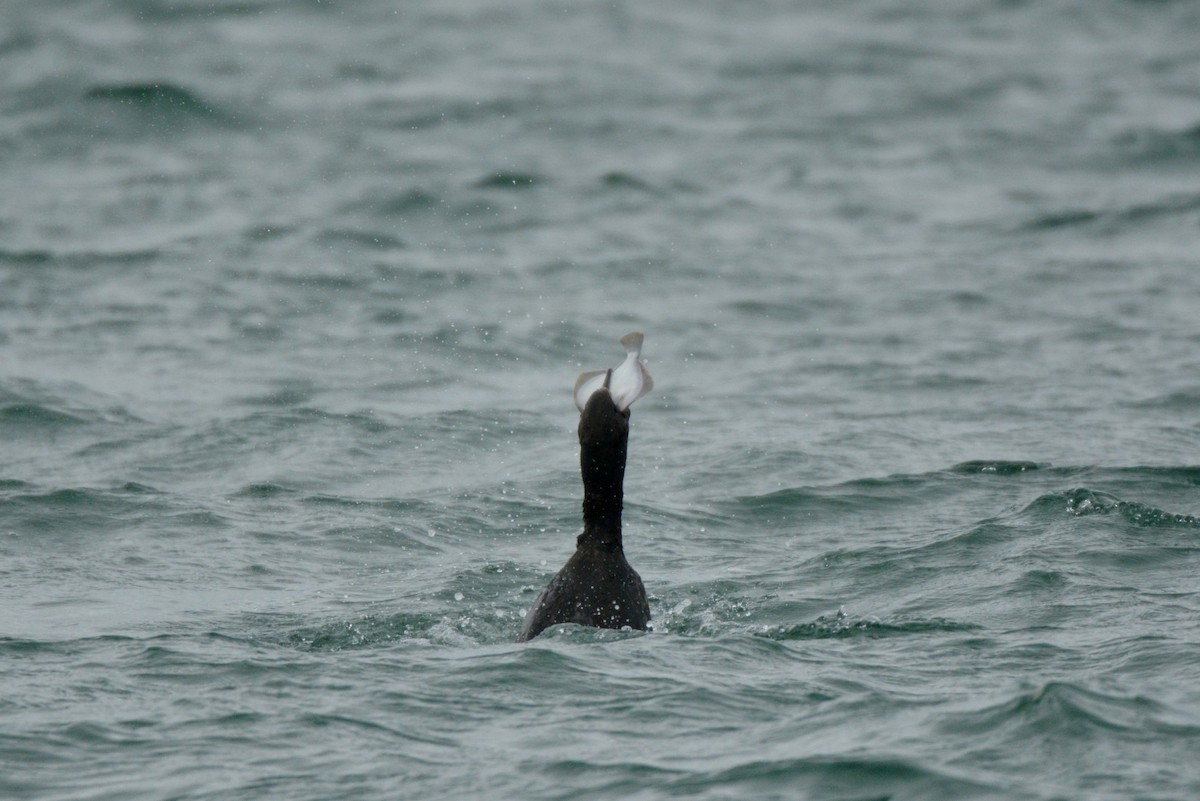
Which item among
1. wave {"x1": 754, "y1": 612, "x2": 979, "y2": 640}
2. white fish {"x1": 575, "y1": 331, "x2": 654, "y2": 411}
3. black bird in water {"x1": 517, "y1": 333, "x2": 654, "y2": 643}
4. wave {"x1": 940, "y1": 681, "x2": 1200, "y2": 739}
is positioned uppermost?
white fish {"x1": 575, "y1": 331, "x2": 654, "y2": 411}

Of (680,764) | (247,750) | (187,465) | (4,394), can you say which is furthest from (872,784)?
(4,394)

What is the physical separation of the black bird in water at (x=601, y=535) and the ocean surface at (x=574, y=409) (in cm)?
17

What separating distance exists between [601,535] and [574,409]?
577 cm

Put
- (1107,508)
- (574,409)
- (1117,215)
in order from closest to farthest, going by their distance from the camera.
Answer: (1107,508)
(574,409)
(1117,215)

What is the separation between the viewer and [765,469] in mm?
11273

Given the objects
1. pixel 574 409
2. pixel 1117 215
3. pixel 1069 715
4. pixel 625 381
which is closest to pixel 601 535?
pixel 625 381

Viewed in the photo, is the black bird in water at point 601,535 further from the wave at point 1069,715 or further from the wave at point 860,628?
the wave at point 1069,715

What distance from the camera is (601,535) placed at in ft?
24.5

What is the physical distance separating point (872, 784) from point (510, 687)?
5.04ft

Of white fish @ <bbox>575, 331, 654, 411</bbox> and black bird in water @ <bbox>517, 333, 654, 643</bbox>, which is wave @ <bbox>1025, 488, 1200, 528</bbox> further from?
white fish @ <bbox>575, 331, 654, 411</bbox>

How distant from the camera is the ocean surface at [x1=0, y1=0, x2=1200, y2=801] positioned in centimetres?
632

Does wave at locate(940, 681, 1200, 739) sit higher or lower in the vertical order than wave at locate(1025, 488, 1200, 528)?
lower

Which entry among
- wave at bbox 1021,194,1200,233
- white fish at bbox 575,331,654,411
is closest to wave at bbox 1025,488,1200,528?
white fish at bbox 575,331,654,411

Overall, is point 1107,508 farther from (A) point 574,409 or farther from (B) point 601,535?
(A) point 574,409
